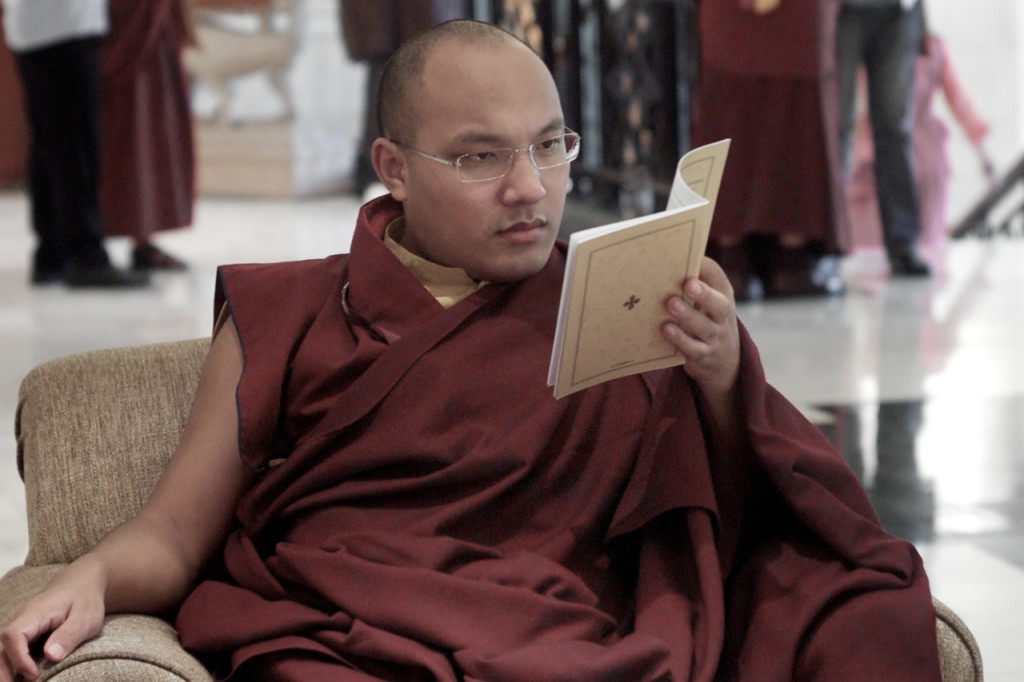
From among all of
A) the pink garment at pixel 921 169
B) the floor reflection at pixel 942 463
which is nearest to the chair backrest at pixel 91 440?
the floor reflection at pixel 942 463

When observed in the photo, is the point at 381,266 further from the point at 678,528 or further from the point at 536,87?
the point at 678,528

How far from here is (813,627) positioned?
5.22 feet

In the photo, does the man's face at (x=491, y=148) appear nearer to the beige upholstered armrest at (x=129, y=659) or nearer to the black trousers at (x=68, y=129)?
the beige upholstered armrest at (x=129, y=659)

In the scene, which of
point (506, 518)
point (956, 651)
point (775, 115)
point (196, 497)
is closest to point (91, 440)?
point (196, 497)

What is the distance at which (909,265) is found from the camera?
6.28 m

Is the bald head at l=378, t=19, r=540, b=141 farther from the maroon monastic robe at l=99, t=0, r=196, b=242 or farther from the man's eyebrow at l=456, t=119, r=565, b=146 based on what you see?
the maroon monastic robe at l=99, t=0, r=196, b=242

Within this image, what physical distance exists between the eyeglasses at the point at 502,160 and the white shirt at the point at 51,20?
4491 millimetres

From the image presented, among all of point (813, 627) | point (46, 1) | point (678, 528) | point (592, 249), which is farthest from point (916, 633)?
point (46, 1)

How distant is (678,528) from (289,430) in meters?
0.45

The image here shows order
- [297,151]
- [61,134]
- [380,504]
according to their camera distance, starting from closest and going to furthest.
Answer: [380,504] < [61,134] < [297,151]

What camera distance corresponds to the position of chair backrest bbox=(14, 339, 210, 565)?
187 centimetres

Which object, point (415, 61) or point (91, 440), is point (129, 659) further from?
point (415, 61)

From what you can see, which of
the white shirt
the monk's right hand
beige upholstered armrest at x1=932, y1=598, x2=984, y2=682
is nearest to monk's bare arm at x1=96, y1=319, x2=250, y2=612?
the monk's right hand

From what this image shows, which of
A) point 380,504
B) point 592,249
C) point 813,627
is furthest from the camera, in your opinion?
point 380,504
